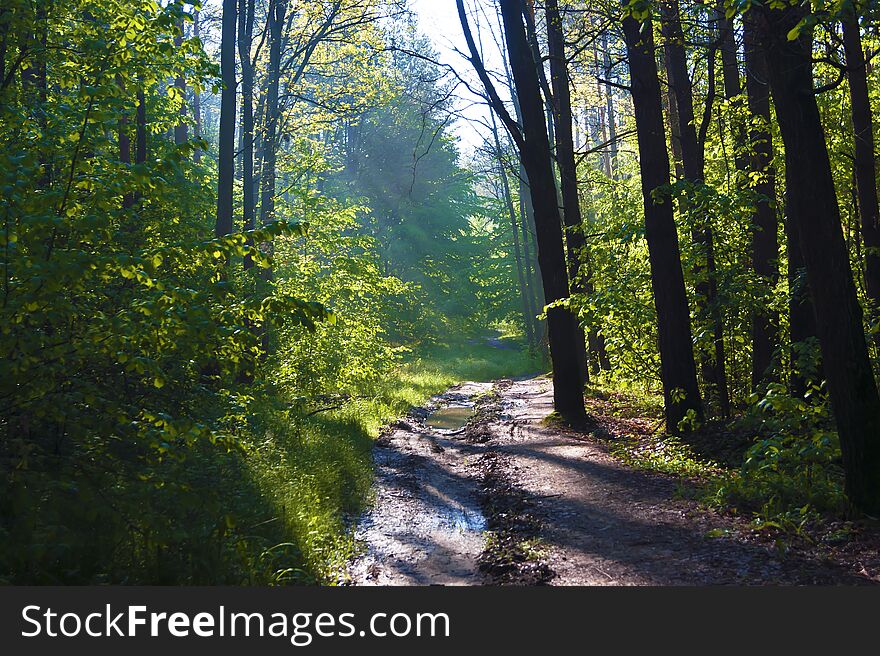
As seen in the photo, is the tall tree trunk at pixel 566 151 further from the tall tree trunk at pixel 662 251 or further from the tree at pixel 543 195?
the tall tree trunk at pixel 662 251

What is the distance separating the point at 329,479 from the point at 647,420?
7.39 metres

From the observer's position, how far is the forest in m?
5.82

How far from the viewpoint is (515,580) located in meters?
6.45

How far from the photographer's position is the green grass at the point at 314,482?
23.0 ft

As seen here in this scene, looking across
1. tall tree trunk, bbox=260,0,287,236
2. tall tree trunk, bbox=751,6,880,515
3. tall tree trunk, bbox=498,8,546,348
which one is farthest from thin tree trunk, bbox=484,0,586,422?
tall tree trunk, bbox=498,8,546,348

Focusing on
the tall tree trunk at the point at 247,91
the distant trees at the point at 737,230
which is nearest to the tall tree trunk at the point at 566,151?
the distant trees at the point at 737,230

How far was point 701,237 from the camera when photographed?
13742mm

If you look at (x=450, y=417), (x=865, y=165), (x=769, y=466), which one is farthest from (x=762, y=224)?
(x=450, y=417)

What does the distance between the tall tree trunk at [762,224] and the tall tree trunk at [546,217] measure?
11.5 ft

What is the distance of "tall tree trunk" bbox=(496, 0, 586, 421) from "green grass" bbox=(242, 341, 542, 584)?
4068 millimetres

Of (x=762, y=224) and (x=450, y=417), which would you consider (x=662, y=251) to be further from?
(x=450, y=417)

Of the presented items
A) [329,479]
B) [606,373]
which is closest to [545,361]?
[606,373]

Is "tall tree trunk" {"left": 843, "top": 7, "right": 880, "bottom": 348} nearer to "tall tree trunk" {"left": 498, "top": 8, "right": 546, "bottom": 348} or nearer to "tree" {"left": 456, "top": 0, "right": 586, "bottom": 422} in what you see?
"tree" {"left": 456, "top": 0, "right": 586, "bottom": 422}

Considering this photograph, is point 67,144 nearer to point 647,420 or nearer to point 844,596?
point 844,596
